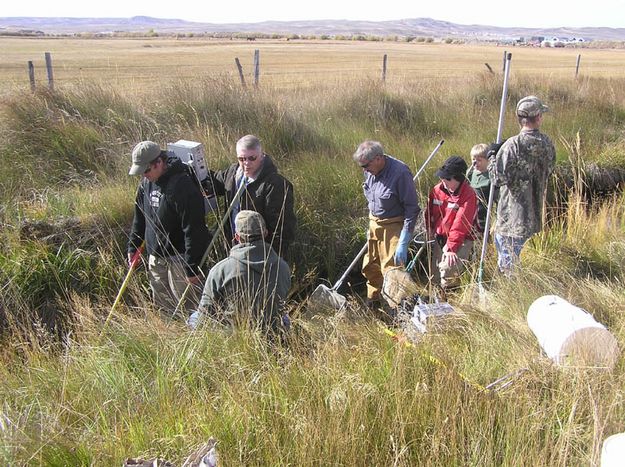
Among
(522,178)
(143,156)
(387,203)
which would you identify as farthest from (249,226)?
(522,178)

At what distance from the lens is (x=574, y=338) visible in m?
2.93

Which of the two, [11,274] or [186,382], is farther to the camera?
[11,274]

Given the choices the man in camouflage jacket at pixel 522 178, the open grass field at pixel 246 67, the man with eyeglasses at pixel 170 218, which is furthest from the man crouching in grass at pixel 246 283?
the open grass field at pixel 246 67

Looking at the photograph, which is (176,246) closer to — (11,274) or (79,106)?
(11,274)

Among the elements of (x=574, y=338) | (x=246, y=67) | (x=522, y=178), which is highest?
(x=246, y=67)

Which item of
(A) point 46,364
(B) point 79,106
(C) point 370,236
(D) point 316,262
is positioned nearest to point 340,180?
(D) point 316,262

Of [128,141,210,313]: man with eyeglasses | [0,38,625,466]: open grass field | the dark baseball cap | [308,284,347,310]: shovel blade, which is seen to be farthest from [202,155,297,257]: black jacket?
the dark baseball cap

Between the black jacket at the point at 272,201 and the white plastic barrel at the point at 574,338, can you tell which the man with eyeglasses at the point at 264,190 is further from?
the white plastic barrel at the point at 574,338

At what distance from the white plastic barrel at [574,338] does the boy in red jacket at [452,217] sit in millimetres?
1511

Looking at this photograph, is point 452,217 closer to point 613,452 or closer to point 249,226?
point 249,226

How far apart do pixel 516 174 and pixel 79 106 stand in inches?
236

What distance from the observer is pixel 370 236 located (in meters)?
5.39

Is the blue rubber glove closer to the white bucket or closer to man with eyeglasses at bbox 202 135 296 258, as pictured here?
man with eyeglasses at bbox 202 135 296 258

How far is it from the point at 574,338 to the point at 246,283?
198 centimetres
